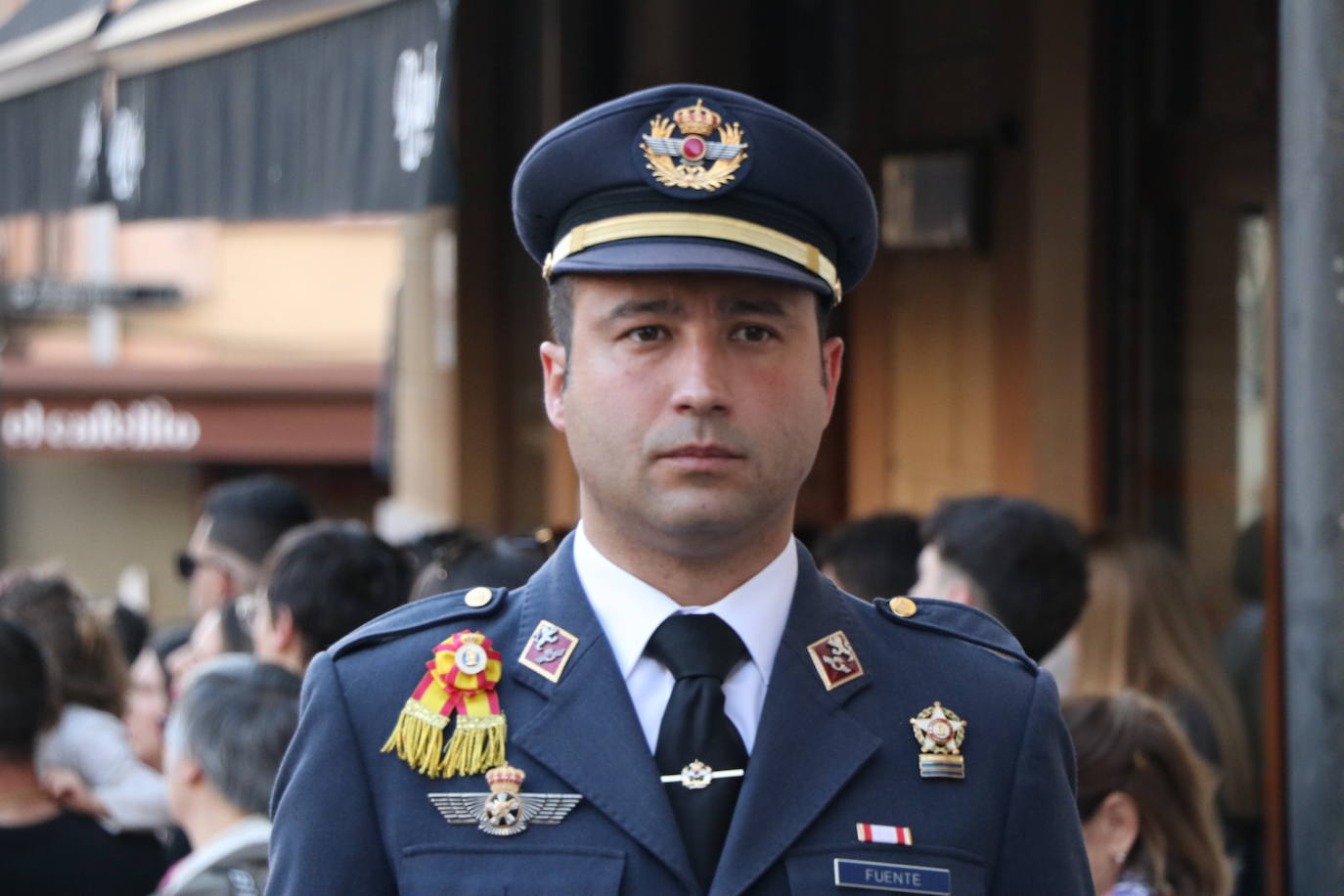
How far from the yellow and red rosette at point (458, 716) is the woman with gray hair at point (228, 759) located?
5.00ft

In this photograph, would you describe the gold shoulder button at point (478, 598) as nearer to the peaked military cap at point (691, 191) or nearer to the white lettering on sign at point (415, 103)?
the peaked military cap at point (691, 191)

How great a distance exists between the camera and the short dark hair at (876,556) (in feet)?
15.0

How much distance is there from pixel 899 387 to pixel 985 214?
894mm

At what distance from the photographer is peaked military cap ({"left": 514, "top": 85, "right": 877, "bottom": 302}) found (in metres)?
2.06

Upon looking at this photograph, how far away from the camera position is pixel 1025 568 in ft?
12.4

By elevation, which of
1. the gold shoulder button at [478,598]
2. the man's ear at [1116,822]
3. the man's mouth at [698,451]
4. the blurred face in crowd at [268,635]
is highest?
the man's mouth at [698,451]

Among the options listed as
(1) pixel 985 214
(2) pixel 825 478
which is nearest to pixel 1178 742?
(1) pixel 985 214

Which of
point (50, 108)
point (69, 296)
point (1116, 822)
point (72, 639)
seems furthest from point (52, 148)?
point (69, 296)

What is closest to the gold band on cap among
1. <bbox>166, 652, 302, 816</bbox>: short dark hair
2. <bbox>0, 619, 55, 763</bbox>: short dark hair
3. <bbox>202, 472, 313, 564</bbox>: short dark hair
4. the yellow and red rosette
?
the yellow and red rosette

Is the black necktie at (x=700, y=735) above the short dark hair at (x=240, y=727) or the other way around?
above

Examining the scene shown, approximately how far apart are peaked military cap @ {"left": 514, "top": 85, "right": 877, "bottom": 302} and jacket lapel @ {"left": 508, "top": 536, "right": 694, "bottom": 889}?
41cm

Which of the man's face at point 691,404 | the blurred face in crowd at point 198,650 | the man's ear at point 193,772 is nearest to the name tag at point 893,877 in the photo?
the man's face at point 691,404

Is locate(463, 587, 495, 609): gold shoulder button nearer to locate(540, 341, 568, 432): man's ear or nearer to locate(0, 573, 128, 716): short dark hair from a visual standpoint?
locate(540, 341, 568, 432): man's ear

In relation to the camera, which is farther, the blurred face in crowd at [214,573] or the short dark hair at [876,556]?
the blurred face in crowd at [214,573]
